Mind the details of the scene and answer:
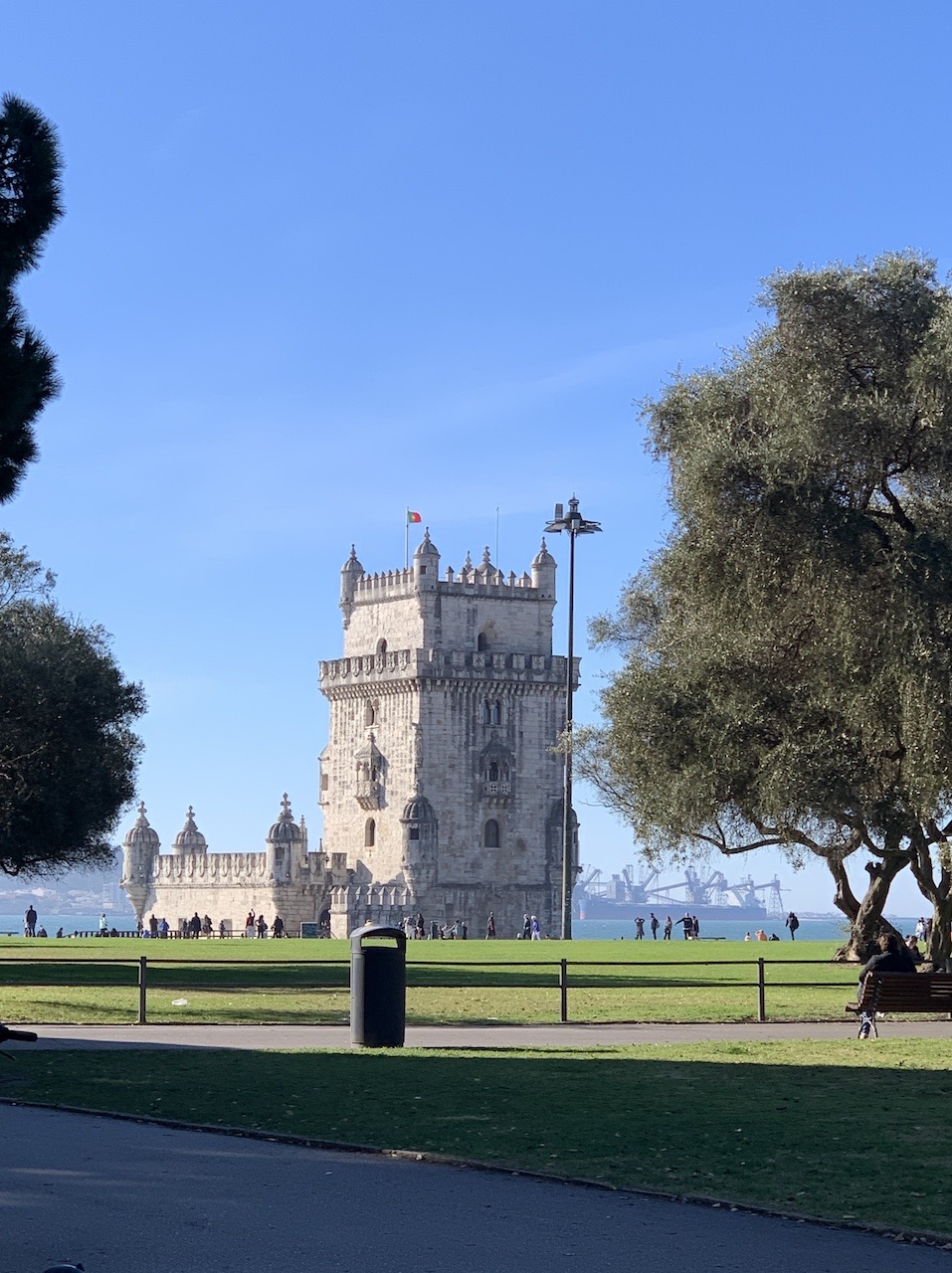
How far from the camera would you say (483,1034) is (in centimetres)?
2312

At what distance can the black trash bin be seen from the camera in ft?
67.6

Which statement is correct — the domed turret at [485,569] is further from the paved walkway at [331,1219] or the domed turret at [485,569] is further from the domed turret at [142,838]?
the paved walkway at [331,1219]

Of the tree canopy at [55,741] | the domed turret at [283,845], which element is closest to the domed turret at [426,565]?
the domed turret at [283,845]

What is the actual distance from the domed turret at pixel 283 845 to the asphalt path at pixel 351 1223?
344 feet

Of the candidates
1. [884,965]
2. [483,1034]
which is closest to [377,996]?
[483,1034]

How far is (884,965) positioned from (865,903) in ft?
55.5

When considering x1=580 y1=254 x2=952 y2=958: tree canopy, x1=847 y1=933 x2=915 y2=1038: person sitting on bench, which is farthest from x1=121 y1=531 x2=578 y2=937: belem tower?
x1=847 y1=933 x2=915 y2=1038: person sitting on bench

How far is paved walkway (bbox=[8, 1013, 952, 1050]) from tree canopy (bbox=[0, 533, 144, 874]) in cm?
1969

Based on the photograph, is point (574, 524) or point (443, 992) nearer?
point (443, 992)

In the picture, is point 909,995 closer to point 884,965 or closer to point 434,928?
point 884,965

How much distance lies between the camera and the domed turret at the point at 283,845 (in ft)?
383

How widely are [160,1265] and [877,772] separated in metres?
22.5

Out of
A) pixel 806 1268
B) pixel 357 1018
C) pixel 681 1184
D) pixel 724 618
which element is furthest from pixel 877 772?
pixel 806 1268

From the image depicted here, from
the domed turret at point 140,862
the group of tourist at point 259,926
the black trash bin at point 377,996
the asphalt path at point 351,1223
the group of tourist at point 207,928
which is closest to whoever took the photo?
the asphalt path at point 351,1223
